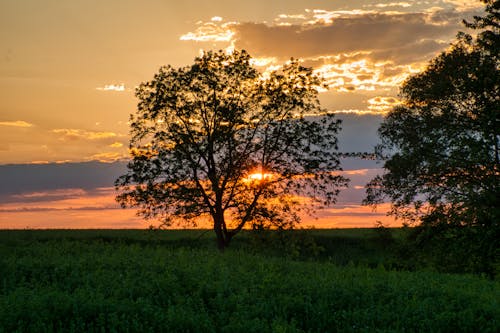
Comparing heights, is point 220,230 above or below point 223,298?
above

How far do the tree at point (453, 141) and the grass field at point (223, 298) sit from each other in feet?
35.4

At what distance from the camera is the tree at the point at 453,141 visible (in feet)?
93.2

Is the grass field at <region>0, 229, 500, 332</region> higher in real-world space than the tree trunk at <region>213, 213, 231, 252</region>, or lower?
lower

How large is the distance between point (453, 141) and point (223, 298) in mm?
19439

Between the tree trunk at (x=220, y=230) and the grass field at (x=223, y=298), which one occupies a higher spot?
the tree trunk at (x=220, y=230)

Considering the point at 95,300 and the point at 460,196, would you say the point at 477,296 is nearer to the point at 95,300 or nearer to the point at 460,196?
the point at 95,300

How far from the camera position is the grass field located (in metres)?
11.5

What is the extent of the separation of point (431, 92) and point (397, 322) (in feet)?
67.9

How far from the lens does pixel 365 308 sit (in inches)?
532

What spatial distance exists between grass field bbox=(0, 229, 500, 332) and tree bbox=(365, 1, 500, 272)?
10790mm

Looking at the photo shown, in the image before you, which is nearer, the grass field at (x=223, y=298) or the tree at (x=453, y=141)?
the grass field at (x=223, y=298)

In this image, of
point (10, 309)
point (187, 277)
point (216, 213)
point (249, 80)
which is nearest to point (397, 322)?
point (187, 277)

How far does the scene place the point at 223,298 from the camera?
13594 millimetres

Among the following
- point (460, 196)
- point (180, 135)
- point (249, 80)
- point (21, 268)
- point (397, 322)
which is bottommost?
point (397, 322)
